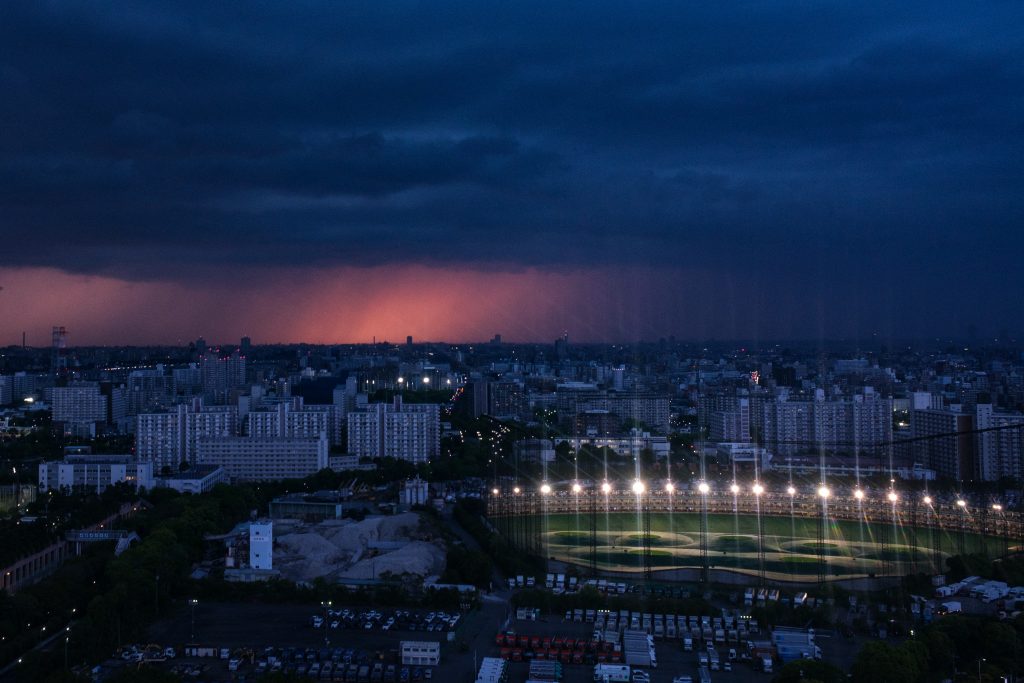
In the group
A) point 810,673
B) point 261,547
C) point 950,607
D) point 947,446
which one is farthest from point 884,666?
point 947,446

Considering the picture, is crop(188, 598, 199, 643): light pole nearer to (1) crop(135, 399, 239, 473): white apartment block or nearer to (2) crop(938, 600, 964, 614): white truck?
(2) crop(938, 600, 964, 614): white truck

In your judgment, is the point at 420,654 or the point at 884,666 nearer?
the point at 884,666

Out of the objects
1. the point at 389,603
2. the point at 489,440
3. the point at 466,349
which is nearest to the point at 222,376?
the point at 489,440

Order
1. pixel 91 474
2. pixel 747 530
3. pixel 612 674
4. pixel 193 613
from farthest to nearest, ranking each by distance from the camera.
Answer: pixel 91 474, pixel 747 530, pixel 193 613, pixel 612 674

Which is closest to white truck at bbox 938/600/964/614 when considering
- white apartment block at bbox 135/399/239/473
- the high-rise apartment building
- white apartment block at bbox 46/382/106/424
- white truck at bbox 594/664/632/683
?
white truck at bbox 594/664/632/683

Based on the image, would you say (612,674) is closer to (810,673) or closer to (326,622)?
(810,673)

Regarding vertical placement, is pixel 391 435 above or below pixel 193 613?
above
